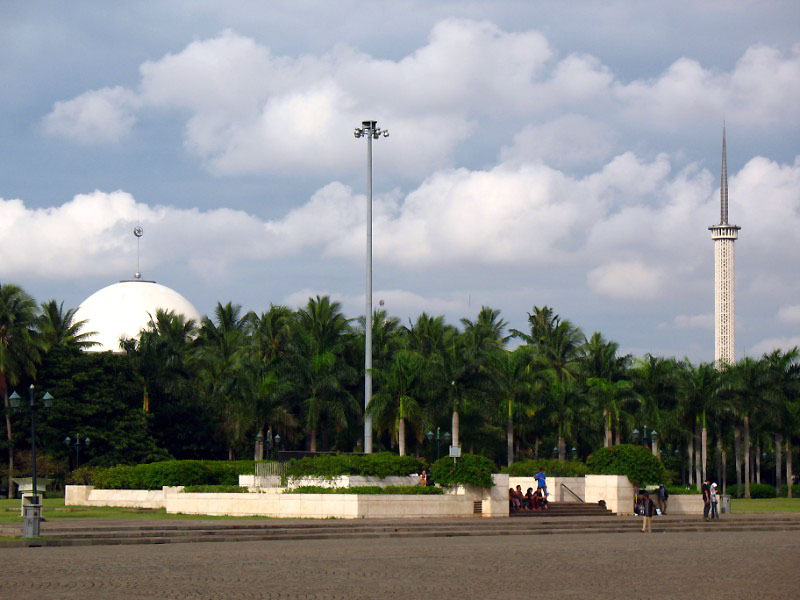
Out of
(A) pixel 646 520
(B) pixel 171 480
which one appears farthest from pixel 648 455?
(B) pixel 171 480

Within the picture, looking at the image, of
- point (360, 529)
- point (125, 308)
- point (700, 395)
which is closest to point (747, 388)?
point (700, 395)

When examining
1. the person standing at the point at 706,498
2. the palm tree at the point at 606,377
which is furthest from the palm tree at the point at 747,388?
the person standing at the point at 706,498

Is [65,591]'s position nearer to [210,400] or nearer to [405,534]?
[405,534]

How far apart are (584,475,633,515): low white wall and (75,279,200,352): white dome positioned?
198 ft

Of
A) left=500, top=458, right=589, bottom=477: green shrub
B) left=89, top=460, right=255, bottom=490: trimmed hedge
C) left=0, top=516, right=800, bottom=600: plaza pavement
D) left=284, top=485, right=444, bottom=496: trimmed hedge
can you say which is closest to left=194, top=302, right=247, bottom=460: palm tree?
left=89, top=460, right=255, bottom=490: trimmed hedge

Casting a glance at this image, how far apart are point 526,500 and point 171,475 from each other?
1450cm

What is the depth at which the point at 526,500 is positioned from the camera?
39.3 metres

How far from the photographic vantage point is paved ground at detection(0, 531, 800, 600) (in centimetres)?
1599

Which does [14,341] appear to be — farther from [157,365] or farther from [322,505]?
[322,505]

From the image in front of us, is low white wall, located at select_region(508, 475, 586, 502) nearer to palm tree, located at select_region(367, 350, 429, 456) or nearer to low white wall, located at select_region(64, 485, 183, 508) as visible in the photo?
low white wall, located at select_region(64, 485, 183, 508)

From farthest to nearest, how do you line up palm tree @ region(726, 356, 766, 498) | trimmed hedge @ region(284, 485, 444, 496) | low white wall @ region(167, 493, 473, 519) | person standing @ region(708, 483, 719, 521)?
A: palm tree @ region(726, 356, 766, 498)
person standing @ region(708, 483, 719, 521)
trimmed hedge @ region(284, 485, 444, 496)
low white wall @ region(167, 493, 473, 519)

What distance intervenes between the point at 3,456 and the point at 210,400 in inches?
502

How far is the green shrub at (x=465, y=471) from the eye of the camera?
1462 inches

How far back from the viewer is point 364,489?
36.0 meters
